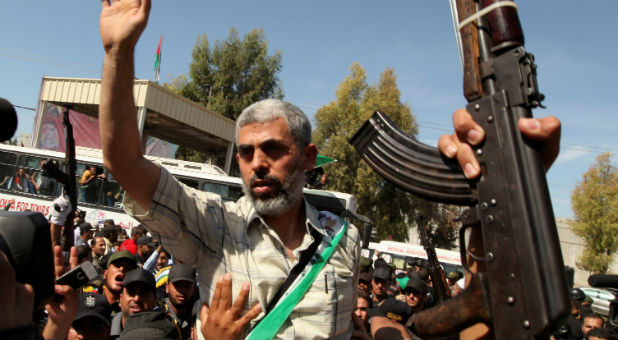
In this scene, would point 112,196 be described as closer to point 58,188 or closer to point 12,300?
point 58,188

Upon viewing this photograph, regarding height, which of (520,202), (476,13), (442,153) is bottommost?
(520,202)

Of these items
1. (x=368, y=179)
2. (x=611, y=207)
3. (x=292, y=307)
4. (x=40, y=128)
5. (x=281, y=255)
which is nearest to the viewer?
(x=292, y=307)

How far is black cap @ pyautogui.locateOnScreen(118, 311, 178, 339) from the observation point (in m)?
3.21

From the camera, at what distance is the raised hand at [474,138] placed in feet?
5.24

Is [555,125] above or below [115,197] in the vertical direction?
above

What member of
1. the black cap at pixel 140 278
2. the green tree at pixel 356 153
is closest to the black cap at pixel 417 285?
the black cap at pixel 140 278

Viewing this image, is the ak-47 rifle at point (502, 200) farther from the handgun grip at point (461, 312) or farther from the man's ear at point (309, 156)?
the man's ear at point (309, 156)

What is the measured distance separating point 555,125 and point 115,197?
14.6 metres

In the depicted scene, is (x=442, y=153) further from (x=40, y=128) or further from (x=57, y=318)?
(x=40, y=128)

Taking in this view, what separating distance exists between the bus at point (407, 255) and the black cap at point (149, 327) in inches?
591

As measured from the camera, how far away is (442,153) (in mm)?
1926

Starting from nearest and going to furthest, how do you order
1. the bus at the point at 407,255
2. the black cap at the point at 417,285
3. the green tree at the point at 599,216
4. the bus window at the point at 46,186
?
the black cap at the point at 417,285, the bus window at the point at 46,186, the bus at the point at 407,255, the green tree at the point at 599,216

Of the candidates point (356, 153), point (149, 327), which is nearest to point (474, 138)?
point (149, 327)

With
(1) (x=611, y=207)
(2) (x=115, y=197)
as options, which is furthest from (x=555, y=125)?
(1) (x=611, y=207)
